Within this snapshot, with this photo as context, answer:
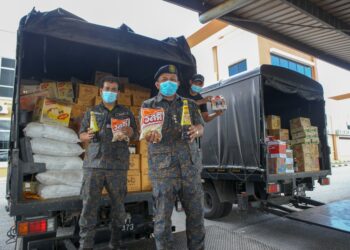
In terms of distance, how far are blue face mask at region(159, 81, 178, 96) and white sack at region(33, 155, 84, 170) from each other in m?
1.26

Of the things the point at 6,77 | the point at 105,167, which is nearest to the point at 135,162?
the point at 105,167

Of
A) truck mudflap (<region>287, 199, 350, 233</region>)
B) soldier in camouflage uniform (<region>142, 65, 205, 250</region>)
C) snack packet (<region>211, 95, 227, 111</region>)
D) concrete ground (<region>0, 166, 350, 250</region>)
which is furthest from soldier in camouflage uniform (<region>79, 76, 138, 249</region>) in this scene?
truck mudflap (<region>287, 199, 350, 233</region>)

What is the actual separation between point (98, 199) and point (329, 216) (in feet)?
10.6

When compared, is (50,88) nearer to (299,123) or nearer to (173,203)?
(173,203)

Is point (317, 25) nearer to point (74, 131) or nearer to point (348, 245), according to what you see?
point (348, 245)

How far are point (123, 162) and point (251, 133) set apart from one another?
261 cm

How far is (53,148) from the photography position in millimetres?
2768

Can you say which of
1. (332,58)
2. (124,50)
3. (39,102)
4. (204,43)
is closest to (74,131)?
(39,102)

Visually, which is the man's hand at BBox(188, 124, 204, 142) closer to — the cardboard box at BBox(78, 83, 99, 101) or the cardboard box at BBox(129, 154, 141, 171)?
the cardboard box at BBox(129, 154, 141, 171)

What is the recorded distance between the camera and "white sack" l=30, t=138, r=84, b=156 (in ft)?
8.81

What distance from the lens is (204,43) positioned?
68.7 ft

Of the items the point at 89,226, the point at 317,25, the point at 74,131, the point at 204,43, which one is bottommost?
the point at 89,226

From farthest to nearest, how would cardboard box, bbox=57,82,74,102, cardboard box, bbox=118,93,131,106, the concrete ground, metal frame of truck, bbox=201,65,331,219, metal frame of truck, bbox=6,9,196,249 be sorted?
metal frame of truck, bbox=201,65,331,219 < the concrete ground < cardboard box, bbox=118,93,131,106 < cardboard box, bbox=57,82,74,102 < metal frame of truck, bbox=6,9,196,249

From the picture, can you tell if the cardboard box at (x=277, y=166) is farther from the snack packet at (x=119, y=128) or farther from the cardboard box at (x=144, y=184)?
the snack packet at (x=119, y=128)
